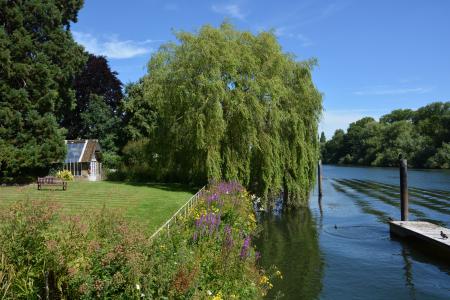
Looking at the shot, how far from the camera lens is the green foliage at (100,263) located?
5883 millimetres

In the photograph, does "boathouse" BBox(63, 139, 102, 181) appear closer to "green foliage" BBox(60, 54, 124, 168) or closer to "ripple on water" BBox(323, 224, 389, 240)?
"green foliage" BBox(60, 54, 124, 168)

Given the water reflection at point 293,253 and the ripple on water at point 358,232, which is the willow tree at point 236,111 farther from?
the ripple on water at point 358,232

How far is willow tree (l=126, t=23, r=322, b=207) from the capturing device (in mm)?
24922

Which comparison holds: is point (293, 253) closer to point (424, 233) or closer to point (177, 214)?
point (424, 233)

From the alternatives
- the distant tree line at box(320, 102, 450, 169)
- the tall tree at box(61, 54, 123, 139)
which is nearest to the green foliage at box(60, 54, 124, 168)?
the tall tree at box(61, 54, 123, 139)

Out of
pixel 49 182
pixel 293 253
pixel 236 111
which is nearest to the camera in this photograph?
pixel 293 253

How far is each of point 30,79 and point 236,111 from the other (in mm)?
15698

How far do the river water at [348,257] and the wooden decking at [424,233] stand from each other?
48 cm

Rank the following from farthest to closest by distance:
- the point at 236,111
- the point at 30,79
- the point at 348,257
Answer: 1. the point at 30,79
2. the point at 236,111
3. the point at 348,257

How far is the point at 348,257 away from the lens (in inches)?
722


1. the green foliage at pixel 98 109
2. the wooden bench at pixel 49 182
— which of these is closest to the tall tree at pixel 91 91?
the green foliage at pixel 98 109

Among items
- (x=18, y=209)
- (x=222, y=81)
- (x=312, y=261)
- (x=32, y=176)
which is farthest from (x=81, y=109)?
(x=18, y=209)

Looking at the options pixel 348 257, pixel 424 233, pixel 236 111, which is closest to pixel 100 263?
pixel 348 257

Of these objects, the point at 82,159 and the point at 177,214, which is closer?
the point at 177,214
